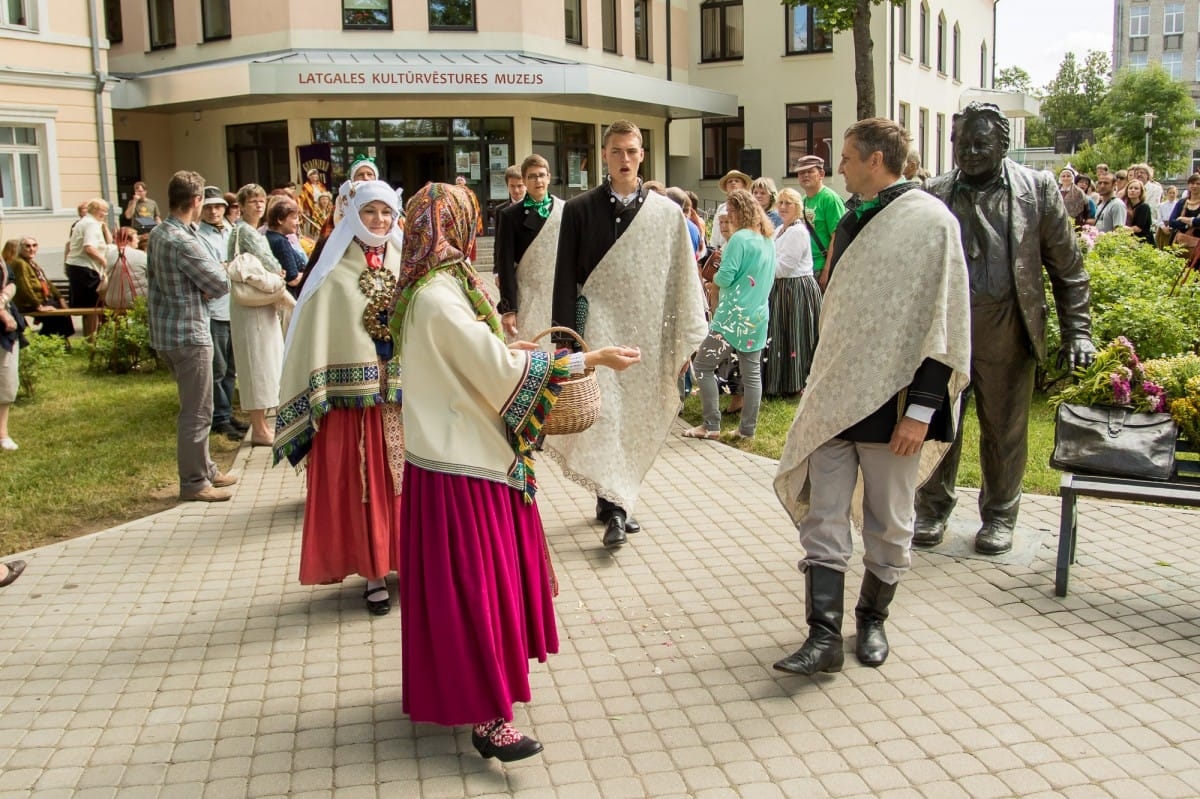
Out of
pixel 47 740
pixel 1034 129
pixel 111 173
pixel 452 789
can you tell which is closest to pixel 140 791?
pixel 47 740

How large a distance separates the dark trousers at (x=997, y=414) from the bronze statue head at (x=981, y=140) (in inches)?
25.8

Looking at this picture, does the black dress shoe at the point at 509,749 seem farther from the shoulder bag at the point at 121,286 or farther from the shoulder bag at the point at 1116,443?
the shoulder bag at the point at 121,286

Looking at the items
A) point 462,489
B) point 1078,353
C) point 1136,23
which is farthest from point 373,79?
point 1136,23

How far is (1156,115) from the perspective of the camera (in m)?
61.0

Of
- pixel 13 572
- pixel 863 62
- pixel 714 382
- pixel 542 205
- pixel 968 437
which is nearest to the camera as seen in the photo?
pixel 13 572

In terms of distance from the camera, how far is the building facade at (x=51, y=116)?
69.8ft

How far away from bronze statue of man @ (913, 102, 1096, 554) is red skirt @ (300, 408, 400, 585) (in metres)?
2.94

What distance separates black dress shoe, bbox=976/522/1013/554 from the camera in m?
5.89

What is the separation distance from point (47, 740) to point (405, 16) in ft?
82.1

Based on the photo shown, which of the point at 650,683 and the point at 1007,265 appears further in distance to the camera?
the point at 1007,265

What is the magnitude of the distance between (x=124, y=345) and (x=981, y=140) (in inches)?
387

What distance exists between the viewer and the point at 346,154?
26.9 meters

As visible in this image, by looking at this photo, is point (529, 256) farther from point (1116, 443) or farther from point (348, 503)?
point (1116, 443)

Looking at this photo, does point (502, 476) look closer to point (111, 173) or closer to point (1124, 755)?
point (1124, 755)
